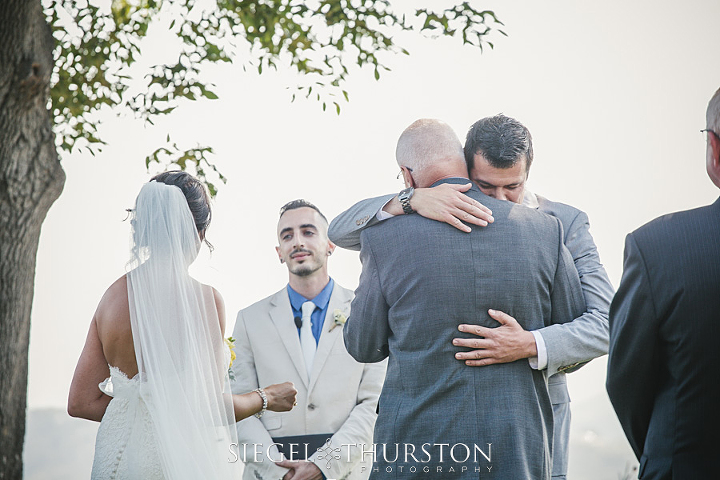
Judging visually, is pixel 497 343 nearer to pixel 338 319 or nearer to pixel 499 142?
pixel 499 142

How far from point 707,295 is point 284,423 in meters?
3.12

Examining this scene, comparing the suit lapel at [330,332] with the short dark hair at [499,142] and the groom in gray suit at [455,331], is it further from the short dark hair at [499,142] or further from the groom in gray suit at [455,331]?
the short dark hair at [499,142]

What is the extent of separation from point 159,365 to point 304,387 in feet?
5.02

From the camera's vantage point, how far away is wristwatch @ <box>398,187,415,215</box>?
288cm

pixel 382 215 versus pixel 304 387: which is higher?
pixel 382 215

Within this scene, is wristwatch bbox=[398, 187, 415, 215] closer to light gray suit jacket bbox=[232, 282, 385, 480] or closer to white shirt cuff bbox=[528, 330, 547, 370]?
white shirt cuff bbox=[528, 330, 547, 370]

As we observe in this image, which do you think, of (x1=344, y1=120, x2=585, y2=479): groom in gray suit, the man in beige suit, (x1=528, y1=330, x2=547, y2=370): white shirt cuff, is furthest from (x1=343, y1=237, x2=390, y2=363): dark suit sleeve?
the man in beige suit

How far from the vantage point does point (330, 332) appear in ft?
15.8

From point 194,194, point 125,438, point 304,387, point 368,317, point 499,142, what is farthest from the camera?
point 304,387

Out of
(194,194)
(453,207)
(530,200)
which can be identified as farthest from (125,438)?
(530,200)

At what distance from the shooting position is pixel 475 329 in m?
2.68

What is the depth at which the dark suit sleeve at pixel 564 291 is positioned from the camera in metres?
2.85

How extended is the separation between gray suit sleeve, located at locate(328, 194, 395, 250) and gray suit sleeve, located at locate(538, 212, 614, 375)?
2.83ft

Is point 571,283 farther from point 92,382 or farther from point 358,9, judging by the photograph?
point 358,9
